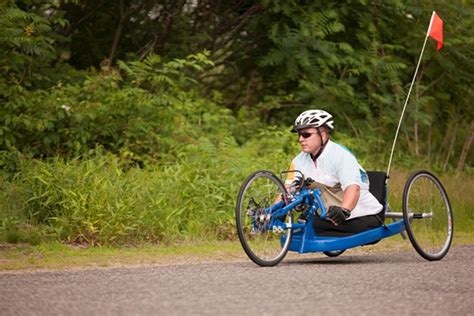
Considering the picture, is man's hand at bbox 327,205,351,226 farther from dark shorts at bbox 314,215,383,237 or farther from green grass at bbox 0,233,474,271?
green grass at bbox 0,233,474,271

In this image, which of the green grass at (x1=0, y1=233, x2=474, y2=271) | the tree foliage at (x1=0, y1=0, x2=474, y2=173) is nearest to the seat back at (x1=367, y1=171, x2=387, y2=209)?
the green grass at (x1=0, y1=233, x2=474, y2=271)

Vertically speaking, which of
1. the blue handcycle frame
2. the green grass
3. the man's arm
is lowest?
the green grass

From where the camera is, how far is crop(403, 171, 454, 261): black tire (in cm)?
958

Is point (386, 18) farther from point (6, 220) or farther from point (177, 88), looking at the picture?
point (6, 220)

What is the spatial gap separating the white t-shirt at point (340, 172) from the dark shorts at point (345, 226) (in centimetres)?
6

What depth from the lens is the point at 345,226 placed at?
947cm

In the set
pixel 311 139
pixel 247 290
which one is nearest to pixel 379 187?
pixel 311 139

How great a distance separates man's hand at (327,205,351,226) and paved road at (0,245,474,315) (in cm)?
43

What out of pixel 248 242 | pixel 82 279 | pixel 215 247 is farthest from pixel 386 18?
pixel 82 279

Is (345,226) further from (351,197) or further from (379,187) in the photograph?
(379,187)

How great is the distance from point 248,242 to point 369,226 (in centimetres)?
127

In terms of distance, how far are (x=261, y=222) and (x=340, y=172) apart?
3.15 feet

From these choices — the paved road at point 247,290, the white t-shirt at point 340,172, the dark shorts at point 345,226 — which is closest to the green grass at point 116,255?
the paved road at point 247,290

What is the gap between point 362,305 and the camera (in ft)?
21.7
